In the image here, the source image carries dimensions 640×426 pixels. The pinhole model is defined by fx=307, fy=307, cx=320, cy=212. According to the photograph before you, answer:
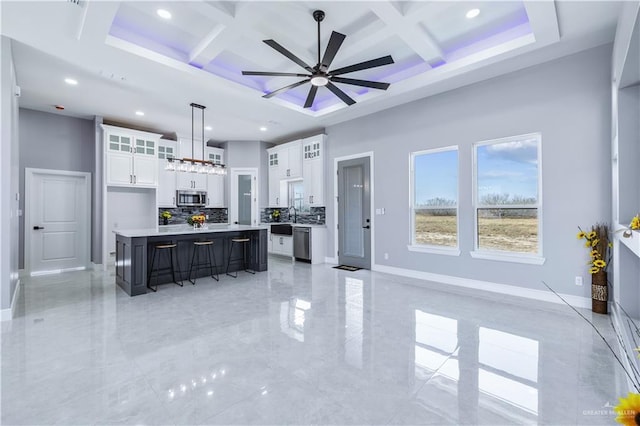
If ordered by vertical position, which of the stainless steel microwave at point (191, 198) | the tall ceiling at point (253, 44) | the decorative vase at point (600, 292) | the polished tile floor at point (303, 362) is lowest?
the polished tile floor at point (303, 362)

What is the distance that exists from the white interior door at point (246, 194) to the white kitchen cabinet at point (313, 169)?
1.75 meters

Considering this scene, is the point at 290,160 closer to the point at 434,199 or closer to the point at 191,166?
the point at 191,166

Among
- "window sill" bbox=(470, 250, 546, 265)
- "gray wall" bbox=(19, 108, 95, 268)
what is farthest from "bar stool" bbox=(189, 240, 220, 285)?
→ "window sill" bbox=(470, 250, 546, 265)

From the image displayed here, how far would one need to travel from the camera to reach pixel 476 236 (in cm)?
470

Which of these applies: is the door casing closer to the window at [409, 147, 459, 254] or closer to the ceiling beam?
the window at [409, 147, 459, 254]

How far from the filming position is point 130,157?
666cm

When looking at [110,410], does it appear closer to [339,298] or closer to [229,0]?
[339,298]

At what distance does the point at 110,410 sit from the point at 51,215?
592 cm

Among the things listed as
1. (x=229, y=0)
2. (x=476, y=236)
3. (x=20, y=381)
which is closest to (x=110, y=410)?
(x=20, y=381)

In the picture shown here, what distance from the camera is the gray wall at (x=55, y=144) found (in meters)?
5.77

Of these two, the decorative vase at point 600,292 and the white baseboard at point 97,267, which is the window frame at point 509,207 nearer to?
the decorative vase at point 600,292

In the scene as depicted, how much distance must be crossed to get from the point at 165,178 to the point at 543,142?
7496 millimetres

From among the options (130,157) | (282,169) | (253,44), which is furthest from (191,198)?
(253,44)

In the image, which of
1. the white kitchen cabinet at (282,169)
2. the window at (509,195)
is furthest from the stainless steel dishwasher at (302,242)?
the window at (509,195)
